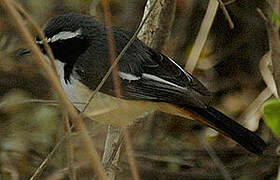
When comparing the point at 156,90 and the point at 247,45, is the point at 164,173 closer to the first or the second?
the point at 247,45

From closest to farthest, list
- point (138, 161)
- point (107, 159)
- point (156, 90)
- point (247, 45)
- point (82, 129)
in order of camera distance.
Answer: point (82, 129) → point (156, 90) → point (107, 159) → point (138, 161) → point (247, 45)

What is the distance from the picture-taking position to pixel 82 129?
134 centimetres

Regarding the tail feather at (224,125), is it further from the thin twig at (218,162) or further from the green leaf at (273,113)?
the green leaf at (273,113)

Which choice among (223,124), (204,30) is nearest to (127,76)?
(223,124)

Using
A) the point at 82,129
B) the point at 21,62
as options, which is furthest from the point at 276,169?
the point at 82,129

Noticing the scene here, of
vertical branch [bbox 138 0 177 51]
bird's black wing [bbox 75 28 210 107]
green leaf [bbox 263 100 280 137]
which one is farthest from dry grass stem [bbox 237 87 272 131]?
green leaf [bbox 263 100 280 137]

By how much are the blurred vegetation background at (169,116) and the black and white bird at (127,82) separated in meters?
1.27

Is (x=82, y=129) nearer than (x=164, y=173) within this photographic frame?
Yes

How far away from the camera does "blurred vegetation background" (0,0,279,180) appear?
14.9 feet

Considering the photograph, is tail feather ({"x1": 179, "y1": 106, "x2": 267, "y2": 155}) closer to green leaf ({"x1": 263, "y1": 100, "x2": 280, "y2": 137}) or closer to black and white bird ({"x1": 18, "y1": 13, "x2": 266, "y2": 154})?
black and white bird ({"x1": 18, "y1": 13, "x2": 266, "y2": 154})

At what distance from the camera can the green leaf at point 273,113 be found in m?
1.49

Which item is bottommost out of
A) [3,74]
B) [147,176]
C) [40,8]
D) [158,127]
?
[147,176]

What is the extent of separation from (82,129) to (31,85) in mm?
3592

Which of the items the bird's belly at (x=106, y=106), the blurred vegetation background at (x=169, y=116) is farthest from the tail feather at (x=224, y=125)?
the blurred vegetation background at (x=169, y=116)
